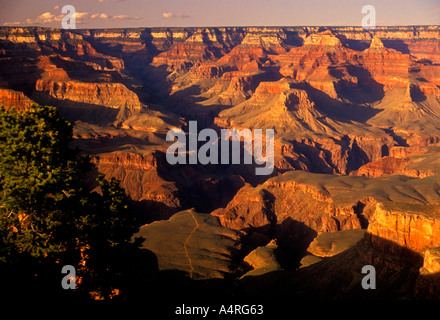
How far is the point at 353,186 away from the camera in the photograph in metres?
Answer: 93.6

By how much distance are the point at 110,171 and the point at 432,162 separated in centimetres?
8478

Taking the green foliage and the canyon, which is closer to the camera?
the green foliage

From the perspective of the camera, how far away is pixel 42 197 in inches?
1299

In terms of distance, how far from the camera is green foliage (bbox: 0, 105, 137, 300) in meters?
32.1

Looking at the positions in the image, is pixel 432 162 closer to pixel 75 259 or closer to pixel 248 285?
pixel 248 285

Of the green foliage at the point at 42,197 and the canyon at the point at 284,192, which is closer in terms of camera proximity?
the green foliage at the point at 42,197

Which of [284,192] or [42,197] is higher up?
[284,192]

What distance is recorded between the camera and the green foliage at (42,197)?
105 ft

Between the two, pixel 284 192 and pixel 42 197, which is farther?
pixel 284 192

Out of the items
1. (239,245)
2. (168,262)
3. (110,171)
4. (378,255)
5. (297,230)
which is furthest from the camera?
(110,171)

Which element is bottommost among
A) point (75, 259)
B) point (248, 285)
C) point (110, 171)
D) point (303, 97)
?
point (248, 285)

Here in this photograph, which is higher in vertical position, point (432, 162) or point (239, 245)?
point (432, 162)
